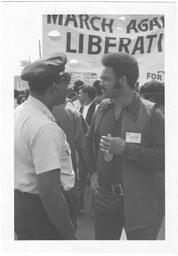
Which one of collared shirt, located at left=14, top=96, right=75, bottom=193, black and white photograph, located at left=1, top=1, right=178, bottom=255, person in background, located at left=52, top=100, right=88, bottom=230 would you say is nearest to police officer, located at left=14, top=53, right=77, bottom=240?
collared shirt, located at left=14, top=96, right=75, bottom=193

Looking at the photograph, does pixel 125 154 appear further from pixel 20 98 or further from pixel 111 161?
pixel 20 98

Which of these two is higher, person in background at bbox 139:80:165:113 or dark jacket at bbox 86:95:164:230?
person in background at bbox 139:80:165:113

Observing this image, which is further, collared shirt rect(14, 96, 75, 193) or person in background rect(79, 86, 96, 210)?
person in background rect(79, 86, 96, 210)

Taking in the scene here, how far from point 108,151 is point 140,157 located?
143mm

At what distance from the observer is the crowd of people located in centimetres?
132

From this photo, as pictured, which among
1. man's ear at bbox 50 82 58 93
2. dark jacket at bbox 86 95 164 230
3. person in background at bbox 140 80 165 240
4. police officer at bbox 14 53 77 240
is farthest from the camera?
person in background at bbox 140 80 165 240

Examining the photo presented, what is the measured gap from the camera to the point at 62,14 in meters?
1.62

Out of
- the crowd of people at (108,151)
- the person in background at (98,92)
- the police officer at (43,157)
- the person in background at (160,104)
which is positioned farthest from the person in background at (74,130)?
the person in background at (160,104)

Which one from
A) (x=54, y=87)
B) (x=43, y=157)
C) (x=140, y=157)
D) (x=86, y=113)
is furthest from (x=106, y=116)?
(x=43, y=157)

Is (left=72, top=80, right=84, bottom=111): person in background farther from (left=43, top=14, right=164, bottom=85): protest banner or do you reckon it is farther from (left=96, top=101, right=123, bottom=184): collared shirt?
(left=96, top=101, right=123, bottom=184): collared shirt

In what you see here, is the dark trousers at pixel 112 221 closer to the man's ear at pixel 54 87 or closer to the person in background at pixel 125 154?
the person in background at pixel 125 154
